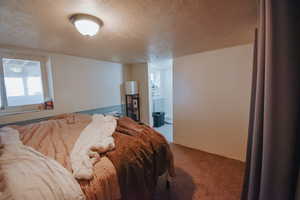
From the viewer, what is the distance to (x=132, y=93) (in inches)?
146

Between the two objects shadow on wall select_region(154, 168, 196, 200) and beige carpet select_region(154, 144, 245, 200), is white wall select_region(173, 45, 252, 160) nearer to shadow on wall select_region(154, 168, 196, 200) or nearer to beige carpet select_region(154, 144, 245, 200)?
beige carpet select_region(154, 144, 245, 200)

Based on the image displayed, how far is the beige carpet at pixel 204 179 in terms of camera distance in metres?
1.69

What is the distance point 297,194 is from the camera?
464mm

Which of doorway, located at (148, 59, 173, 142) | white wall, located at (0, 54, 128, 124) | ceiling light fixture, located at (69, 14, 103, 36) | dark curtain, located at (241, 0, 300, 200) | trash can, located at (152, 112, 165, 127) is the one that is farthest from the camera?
doorway, located at (148, 59, 173, 142)

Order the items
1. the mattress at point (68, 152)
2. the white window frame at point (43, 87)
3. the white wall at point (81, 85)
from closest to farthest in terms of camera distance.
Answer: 1. the mattress at point (68, 152)
2. the white window frame at point (43, 87)
3. the white wall at point (81, 85)

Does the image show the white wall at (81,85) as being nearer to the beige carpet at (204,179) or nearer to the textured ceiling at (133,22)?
the textured ceiling at (133,22)

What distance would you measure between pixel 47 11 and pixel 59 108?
1956mm

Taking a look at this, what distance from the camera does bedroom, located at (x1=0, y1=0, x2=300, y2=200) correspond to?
1.79 ft

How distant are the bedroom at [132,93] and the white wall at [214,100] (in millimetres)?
19

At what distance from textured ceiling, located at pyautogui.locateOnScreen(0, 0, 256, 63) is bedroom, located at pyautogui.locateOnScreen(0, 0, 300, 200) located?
0.04 feet

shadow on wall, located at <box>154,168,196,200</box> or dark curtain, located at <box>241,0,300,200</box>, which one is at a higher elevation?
dark curtain, located at <box>241,0,300,200</box>

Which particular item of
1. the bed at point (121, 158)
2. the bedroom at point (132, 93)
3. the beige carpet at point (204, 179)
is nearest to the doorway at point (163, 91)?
the bedroom at point (132, 93)

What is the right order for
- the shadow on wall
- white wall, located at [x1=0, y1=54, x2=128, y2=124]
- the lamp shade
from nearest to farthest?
the shadow on wall → white wall, located at [x1=0, y1=54, x2=128, y2=124] → the lamp shade

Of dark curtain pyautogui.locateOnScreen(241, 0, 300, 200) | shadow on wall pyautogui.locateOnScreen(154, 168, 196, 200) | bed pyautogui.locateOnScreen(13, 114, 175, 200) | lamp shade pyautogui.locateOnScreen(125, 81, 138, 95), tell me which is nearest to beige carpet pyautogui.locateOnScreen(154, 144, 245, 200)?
shadow on wall pyautogui.locateOnScreen(154, 168, 196, 200)
